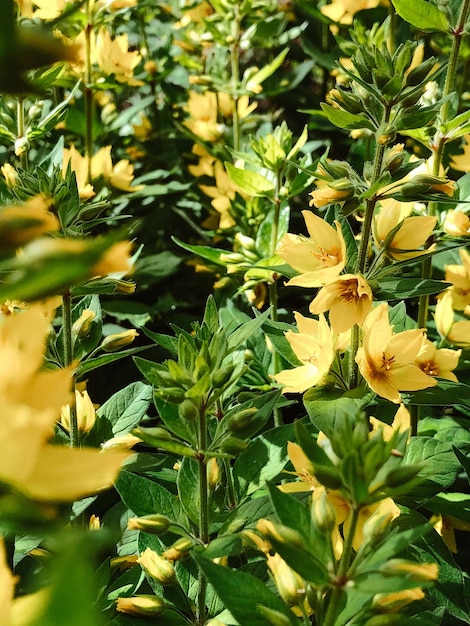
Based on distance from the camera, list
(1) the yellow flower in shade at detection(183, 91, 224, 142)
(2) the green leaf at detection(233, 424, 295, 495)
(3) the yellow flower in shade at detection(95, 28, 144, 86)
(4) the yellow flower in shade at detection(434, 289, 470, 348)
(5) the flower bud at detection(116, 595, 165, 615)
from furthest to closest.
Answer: (1) the yellow flower in shade at detection(183, 91, 224, 142) → (3) the yellow flower in shade at detection(95, 28, 144, 86) → (4) the yellow flower in shade at detection(434, 289, 470, 348) → (2) the green leaf at detection(233, 424, 295, 495) → (5) the flower bud at detection(116, 595, 165, 615)

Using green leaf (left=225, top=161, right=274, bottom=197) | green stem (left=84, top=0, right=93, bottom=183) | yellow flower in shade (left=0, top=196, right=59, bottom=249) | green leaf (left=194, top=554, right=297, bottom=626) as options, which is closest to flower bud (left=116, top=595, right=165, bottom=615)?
green leaf (left=194, top=554, right=297, bottom=626)

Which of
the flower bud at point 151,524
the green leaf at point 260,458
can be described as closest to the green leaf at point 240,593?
the flower bud at point 151,524

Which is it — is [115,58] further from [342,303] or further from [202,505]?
[202,505]

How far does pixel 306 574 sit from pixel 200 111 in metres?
1.68

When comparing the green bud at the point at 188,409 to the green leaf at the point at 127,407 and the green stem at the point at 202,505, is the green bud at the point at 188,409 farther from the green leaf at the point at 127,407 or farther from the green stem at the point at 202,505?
the green leaf at the point at 127,407

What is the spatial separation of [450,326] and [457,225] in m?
0.19

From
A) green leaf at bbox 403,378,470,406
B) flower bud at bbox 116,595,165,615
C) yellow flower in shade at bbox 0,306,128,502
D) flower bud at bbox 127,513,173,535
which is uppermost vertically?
yellow flower in shade at bbox 0,306,128,502

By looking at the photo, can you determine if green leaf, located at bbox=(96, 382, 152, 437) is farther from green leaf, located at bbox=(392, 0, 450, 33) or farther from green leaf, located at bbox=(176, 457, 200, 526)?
green leaf, located at bbox=(392, 0, 450, 33)

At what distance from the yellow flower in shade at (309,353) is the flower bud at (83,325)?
30 centimetres

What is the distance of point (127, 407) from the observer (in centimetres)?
105

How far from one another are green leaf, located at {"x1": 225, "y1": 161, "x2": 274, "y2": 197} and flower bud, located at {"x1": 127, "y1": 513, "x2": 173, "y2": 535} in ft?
2.79

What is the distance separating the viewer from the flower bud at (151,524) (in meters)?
0.70

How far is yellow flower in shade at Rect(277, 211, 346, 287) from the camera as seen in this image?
35.8 inches

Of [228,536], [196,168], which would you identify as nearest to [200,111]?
[196,168]
